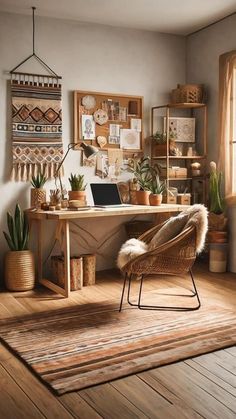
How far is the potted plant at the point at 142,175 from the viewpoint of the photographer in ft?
15.7

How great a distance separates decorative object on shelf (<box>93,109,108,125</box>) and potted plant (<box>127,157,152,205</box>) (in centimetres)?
54

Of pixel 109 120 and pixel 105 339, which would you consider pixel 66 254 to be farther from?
pixel 109 120

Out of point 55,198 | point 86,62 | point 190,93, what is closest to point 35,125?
point 55,198

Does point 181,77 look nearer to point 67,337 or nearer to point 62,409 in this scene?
point 67,337

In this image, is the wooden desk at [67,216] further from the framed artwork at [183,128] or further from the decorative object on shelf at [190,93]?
the decorative object on shelf at [190,93]

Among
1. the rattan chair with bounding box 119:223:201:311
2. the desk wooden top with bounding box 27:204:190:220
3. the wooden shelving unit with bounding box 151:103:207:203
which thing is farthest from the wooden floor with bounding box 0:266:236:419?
the wooden shelving unit with bounding box 151:103:207:203

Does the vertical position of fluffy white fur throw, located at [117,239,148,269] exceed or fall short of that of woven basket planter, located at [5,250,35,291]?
it exceeds it

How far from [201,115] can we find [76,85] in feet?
4.95

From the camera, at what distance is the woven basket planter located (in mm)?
4230

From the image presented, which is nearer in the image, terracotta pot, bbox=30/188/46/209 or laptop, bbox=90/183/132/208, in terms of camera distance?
terracotta pot, bbox=30/188/46/209

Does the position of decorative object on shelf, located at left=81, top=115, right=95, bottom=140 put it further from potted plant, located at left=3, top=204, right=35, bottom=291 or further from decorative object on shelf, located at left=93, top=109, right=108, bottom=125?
potted plant, located at left=3, top=204, right=35, bottom=291

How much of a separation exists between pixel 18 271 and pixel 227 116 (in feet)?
8.49

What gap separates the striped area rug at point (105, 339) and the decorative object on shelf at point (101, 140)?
189cm

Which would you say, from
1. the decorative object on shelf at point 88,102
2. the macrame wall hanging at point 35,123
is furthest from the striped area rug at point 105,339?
the decorative object on shelf at point 88,102
